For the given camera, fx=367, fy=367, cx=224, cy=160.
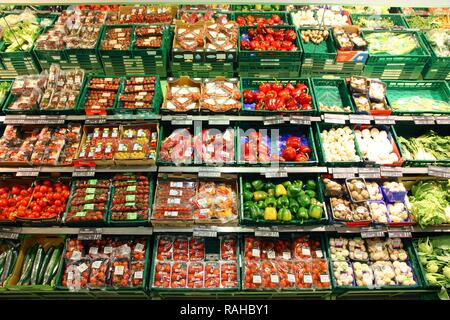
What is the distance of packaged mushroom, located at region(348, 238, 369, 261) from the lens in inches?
160

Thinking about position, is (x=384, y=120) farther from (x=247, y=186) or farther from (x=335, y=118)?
(x=247, y=186)

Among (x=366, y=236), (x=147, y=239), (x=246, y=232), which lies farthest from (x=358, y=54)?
(x=147, y=239)

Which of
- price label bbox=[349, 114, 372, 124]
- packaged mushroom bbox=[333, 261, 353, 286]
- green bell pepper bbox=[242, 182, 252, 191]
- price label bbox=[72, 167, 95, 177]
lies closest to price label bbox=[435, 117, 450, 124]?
price label bbox=[349, 114, 372, 124]

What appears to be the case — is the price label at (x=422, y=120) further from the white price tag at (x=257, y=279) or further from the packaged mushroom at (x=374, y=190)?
the white price tag at (x=257, y=279)

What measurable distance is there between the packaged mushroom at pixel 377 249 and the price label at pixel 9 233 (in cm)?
388

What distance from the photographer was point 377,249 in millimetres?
4129

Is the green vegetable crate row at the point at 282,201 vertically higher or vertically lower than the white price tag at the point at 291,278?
higher

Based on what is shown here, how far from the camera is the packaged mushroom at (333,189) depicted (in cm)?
406

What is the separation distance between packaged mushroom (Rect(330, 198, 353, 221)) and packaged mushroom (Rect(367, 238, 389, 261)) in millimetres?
548

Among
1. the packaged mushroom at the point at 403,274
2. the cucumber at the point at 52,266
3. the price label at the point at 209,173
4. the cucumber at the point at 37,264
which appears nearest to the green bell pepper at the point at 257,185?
the price label at the point at 209,173

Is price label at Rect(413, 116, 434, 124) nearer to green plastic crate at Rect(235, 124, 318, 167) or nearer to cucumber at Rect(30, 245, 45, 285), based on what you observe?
green plastic crate at Rect(235, 124, 318, 167)

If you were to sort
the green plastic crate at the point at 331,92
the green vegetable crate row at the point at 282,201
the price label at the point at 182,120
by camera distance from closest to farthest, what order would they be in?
the green vegetable crate row at the point at 282,201
the price label at the point at 182,120
the green plastic crate at the point at 331,92

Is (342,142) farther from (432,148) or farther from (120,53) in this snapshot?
(120,53)

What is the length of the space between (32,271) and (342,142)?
3.78 m
